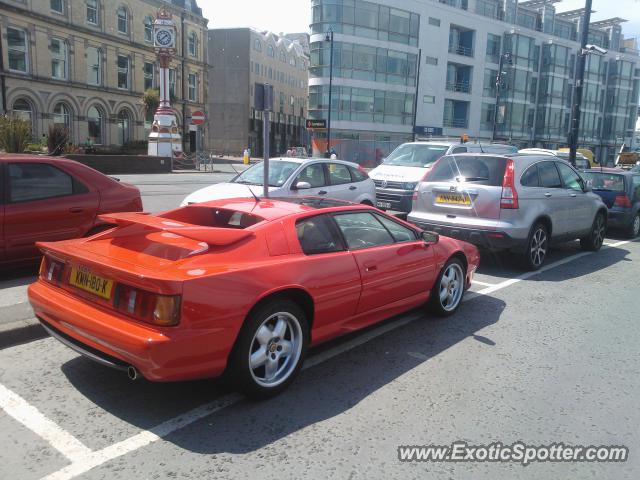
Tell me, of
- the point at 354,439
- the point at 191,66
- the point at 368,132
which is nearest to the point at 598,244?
the point at 354,439

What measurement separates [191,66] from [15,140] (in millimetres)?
31859

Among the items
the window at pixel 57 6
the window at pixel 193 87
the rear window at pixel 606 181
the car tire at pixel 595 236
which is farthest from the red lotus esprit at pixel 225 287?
the window at pixel 193 87

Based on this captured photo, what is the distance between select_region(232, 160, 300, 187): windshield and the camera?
9703 mm

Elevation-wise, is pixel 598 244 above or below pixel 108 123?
below

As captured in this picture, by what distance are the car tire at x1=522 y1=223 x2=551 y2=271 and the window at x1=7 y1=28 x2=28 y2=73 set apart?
1441 inches

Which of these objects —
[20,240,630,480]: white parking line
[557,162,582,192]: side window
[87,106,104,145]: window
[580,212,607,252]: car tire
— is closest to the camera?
[20,240,630,480]: white parking line

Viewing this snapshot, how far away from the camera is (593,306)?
6.41m

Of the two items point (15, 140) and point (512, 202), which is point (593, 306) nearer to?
point (512, 202)

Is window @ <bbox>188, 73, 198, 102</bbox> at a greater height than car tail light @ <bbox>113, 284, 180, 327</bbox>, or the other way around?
window @ <bbox>188, 73, 198, 102</bbox>

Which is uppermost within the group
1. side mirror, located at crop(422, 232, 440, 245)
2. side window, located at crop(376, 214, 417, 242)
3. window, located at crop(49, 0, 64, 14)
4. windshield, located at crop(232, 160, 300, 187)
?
window, located at crop(49, 0, 64, 14)

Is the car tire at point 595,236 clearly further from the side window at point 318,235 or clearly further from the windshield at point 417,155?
the side window at point 318,235

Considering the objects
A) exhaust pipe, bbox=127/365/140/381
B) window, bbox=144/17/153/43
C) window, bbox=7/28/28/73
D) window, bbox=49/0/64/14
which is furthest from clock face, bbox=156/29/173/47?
exhaust pipe, bbox=127/365/140/381

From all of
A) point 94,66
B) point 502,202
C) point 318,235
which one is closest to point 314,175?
point 502,202

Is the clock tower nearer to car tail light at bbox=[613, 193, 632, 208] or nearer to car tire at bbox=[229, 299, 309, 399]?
car tail light at bbox=[613, 193, 632, 208]
